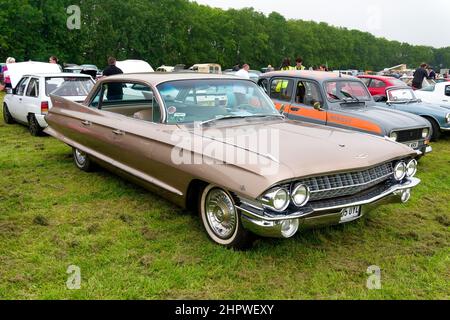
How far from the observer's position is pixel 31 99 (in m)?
9.11

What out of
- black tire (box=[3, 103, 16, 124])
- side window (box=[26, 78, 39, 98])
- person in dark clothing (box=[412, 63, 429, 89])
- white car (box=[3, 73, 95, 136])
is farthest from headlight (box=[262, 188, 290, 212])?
person in dark clothing (box=[412, 63, 429, 89])

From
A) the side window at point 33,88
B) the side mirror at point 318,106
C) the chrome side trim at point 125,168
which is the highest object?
the side window at point 33,88

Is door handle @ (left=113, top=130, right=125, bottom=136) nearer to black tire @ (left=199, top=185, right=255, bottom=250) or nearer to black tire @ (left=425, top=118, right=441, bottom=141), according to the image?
black tire @ (left=199, top=185, right=255, bottom=250)

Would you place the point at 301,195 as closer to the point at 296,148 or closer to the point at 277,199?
the point at 277,199

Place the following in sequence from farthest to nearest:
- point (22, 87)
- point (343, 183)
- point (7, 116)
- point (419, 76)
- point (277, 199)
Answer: point (419, 76) → point (7, 116) → point (22, 87) → point (343, 183) → point (277, 199)

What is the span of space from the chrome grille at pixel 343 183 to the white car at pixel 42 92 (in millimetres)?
6491

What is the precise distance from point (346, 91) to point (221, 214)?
4888 mm

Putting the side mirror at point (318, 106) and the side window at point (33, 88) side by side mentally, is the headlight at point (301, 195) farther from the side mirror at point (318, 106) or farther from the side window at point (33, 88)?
the side window at point (33, 88)

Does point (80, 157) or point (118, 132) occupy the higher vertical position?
point (118, 132)

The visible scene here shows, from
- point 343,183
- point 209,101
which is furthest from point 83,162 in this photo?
point 343,183

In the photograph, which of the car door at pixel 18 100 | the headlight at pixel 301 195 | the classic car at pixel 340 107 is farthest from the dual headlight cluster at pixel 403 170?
the car door at pixel 18 100

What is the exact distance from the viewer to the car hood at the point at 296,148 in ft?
11.3

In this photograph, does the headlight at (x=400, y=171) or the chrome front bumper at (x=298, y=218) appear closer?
the chrome front bumper at (x=298, y=218)

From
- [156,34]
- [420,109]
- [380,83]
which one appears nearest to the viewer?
[420,109]
